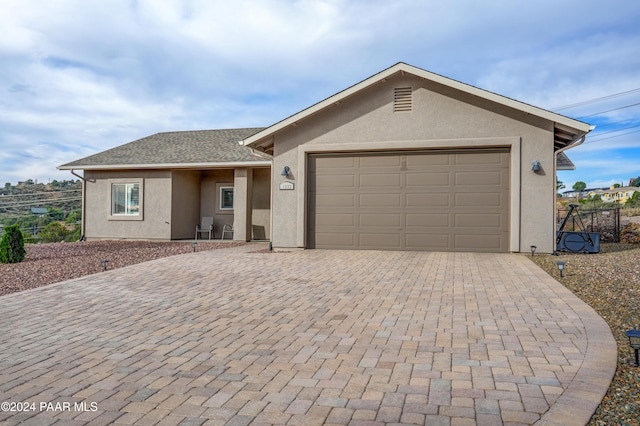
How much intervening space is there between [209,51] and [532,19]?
11340 millimetres

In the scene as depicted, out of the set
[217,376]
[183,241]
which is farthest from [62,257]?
[217,376]

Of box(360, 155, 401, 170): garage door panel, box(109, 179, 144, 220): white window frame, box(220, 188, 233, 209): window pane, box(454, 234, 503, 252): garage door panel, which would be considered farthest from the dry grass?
box(109, 179, 144, 220): white window frame

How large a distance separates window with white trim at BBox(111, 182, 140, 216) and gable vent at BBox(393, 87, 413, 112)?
10.8m

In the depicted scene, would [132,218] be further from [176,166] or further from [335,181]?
[335,181]

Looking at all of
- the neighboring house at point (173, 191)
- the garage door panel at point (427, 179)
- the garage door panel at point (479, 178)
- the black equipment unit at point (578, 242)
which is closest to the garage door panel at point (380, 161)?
the garage door panel at point (427, 179)

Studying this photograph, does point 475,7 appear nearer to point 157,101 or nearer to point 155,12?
point 155,12

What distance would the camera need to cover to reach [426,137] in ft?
38.4

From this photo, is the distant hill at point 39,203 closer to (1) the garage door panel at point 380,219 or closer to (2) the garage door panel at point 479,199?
(1) the garage door panel at point 380,219

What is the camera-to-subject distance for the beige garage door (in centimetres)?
1148

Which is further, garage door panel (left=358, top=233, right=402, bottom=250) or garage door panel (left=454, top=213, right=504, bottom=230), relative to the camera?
garage door panel (left=358, top=233, right=402, bottom=250)

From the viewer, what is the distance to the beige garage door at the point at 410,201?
11484mm

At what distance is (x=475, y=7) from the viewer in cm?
1181

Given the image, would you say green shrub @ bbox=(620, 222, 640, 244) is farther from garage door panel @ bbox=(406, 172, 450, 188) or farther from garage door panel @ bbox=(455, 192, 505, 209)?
garage door panel @ bbox=(406, 172, 450, 188)

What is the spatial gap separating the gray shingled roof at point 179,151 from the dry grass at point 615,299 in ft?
30.0
